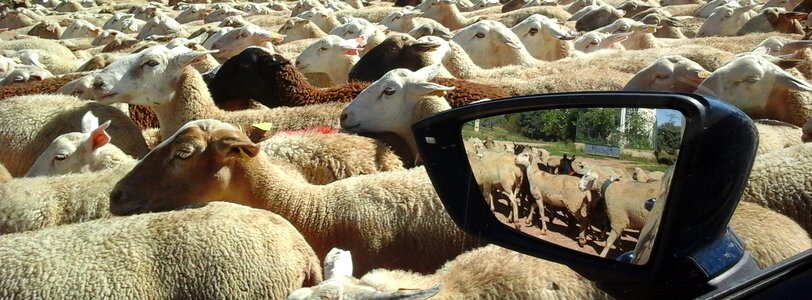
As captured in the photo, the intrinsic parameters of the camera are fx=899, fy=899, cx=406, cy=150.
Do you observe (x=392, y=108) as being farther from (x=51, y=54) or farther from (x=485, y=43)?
(x=51, y=54)

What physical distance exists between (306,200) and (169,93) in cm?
271

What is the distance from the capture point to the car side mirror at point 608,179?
4.75 feet

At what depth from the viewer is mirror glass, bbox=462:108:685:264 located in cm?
155

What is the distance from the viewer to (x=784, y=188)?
3.64 meters

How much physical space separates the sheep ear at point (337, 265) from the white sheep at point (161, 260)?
0.37 meters

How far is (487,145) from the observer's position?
6.35 ft

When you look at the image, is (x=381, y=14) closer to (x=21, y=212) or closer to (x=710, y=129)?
(x=21, y=212)

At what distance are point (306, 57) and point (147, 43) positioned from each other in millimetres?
5138

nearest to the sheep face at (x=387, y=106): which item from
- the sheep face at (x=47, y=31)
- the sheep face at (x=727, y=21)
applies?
the sheep face at (x=727, y=21)

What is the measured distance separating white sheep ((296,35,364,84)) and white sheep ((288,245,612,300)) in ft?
18.8

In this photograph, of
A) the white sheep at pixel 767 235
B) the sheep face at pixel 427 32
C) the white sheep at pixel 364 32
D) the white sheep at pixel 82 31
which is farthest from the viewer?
the white sheep at pixel 82 31

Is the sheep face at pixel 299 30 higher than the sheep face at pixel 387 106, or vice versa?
the sheep face at pixel 387 106

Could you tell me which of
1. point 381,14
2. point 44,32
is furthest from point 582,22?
point 44,32

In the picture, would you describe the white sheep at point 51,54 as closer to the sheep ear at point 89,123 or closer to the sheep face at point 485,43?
the sheep face at point 485,43
